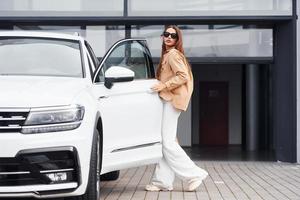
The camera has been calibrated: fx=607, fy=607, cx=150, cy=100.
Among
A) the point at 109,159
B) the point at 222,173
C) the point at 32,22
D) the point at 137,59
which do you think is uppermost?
the point at 32,22

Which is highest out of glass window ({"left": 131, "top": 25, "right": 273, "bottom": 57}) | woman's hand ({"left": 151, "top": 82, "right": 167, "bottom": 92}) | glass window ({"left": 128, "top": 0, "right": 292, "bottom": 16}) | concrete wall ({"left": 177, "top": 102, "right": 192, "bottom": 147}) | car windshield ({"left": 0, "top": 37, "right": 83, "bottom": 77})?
glass window ({"left": 128, "top": 0, "right": 292, "bottom": 16})

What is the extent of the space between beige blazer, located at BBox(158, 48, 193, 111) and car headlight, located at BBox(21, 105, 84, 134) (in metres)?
2.42

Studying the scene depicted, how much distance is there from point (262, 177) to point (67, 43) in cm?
429

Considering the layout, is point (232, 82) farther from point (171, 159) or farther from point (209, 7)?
point (171, 159)

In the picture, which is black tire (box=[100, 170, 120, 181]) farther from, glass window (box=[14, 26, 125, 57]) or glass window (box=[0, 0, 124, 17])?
glass window (box=[0, 0, 124, 17])

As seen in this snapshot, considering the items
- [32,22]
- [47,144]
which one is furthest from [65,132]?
[32,22]

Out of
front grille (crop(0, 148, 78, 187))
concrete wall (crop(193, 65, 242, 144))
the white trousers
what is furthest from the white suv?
concrete wall (crop(193, 65, 242, 144))

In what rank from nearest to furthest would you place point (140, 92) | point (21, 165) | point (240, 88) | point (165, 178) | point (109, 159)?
point (21, 165), point (109, 159), point (140, 92), point (165, 178), point (240, 88)

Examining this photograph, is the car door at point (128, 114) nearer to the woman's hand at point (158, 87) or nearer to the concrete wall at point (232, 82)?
the woman's hand at point (158, 87)

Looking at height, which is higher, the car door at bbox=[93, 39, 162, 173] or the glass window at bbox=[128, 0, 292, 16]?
the glass window at bbox=[128, 0, 292, 16]

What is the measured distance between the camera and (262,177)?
9656 mm

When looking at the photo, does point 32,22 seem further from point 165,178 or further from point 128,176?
point 165,178

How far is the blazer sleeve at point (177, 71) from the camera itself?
7.54 meters

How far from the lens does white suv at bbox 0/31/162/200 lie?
510 centimetres
